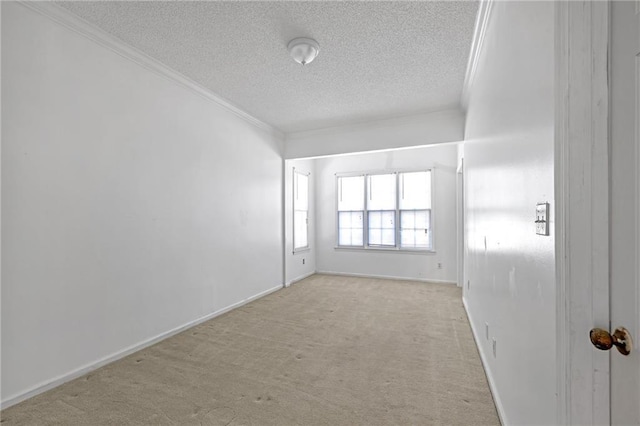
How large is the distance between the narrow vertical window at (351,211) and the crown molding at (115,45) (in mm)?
3226

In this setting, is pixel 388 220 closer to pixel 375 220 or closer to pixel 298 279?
pixel 375 220

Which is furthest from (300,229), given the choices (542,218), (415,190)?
(542,218)

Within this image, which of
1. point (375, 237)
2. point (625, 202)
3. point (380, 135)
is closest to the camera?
point (625, 202)

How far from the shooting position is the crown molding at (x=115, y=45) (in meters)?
2.03

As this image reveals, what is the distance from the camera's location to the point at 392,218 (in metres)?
5.89

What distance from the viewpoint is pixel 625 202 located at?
2.65 feet

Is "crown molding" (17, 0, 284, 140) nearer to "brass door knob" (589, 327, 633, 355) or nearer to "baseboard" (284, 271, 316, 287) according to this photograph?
"baseboard" (284, 271, 316, 287)

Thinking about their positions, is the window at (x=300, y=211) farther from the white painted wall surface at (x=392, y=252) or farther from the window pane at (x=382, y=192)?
the window pane at (x=382, y=192)

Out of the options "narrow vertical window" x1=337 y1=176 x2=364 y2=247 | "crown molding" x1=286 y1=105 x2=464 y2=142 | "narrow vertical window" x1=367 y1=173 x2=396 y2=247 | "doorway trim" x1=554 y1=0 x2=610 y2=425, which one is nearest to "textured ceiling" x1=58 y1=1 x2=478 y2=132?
"crown molding" x1=286 y1=105 x2=464 y2=142

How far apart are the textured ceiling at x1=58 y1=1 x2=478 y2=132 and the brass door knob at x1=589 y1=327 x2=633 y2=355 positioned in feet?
7.27

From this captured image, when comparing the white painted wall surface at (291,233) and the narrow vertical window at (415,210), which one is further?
the narrow vertical window at (415,210)

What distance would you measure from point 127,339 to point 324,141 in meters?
3.81

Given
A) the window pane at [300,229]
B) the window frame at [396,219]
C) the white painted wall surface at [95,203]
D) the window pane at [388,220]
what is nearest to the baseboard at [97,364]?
the white painted wall surface at [95,203]

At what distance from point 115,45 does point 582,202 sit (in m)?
3.37
